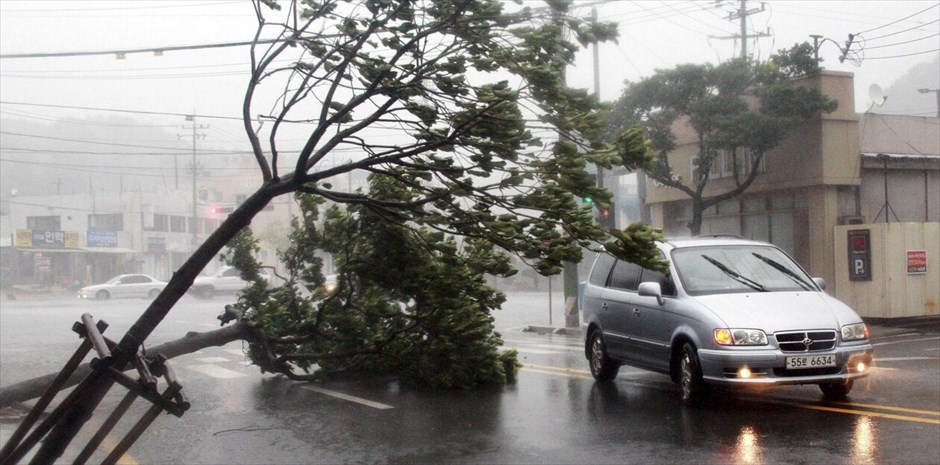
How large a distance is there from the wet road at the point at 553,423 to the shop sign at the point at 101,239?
58499mm

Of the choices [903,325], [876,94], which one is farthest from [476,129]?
[876,94]

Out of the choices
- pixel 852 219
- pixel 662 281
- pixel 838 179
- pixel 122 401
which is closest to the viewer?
pixel 122 401

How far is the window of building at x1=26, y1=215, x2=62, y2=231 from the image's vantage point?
236ft

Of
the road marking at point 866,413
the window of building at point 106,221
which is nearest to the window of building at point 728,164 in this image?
the road marking at point 866,413

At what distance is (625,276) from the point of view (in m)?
11.7

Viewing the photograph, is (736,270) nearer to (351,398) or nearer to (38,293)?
(351,398)

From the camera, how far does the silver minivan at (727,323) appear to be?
913 cm

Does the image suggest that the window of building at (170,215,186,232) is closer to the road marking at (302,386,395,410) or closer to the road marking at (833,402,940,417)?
the road marking at (302,386,395,410)

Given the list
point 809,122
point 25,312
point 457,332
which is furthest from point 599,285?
point 25,312

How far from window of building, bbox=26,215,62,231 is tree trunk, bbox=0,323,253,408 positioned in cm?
6916

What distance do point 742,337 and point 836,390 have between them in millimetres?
1487

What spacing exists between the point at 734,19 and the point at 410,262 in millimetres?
32727

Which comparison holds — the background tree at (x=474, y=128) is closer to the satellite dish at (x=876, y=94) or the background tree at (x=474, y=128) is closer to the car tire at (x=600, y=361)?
the car tire at (x=600, y=361)

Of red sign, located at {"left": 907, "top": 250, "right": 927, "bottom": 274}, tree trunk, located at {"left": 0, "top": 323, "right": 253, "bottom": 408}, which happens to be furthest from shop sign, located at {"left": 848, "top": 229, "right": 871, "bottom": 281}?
tree trunk, located at {"left": 0, "top": 323, "right": 253, "bottom": 408}
